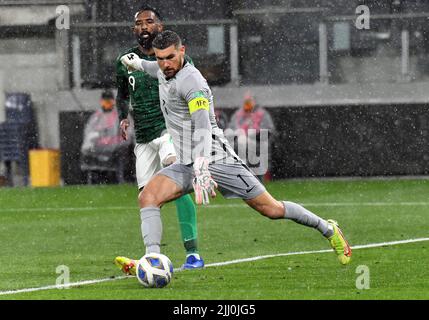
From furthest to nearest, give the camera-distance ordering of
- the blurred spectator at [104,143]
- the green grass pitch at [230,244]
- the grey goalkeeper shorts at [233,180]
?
the blurred spectator at [104,143]
the grey goalkeeper shorts at [233,180]
the green grass pitch at [230,244]

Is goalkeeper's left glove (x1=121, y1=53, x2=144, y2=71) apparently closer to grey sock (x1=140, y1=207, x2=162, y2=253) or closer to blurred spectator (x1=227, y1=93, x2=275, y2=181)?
grey sock (x1=140, y1=207, x2=162, y2=253)

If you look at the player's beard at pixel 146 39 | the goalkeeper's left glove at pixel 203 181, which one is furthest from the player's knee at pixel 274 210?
the player's beard at pixel 146 39

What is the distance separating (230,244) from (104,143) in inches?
433

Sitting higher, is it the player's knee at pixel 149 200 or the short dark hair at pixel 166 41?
the short dark hair at pixel 166 41

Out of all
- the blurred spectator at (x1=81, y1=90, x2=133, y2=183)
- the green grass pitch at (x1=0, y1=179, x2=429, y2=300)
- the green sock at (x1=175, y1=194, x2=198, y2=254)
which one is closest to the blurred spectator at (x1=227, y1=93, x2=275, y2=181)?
the green grass pitch at (x1=0, y1=179, x2=429, y2=300)

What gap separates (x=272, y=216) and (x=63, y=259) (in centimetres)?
265

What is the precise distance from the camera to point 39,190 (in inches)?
960

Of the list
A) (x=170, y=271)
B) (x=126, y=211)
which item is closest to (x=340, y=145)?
(x=126, y=211)

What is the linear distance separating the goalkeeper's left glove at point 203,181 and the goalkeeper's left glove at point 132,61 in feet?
5.38

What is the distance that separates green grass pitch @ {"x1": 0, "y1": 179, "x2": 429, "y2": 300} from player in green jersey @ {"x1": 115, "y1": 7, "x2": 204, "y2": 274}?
2.75ft

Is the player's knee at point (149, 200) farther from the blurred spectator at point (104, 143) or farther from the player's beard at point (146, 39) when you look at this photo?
the blurred spectator at point (104, 143)

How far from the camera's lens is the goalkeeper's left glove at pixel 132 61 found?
12.1 metres
